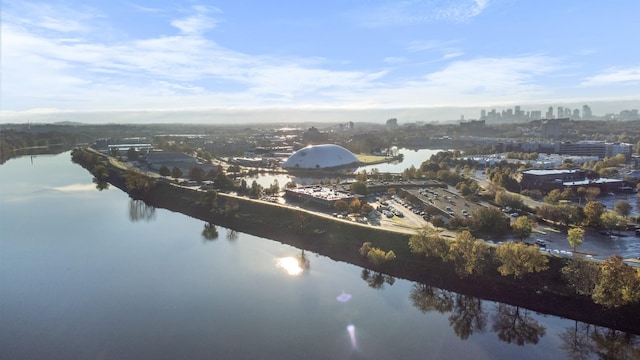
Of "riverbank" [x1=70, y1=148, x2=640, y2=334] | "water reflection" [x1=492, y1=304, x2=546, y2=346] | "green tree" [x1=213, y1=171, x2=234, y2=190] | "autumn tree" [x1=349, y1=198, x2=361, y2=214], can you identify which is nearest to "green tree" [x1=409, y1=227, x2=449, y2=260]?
"riverbank" [x1=70, y1=148, x2=640, y2=334]

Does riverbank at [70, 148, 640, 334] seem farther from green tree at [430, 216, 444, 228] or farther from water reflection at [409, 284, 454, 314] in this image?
green tree at [430, 216, 444, 228]

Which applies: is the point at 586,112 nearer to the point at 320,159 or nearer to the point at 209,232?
the point at 320,159

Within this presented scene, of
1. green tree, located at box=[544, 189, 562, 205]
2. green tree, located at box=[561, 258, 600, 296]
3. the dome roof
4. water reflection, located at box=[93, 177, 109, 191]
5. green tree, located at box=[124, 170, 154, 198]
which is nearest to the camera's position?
green tree, located at box=[561, 258, 600, 296]

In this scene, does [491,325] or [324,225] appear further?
[324,225]

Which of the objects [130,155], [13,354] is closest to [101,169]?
[130,155]

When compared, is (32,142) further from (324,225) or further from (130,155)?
(324,225)

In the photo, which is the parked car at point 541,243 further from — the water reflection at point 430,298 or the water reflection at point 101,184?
the water reflection at point 101,184

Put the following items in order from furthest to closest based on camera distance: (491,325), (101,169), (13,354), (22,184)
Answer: (101,169) → (22,184) → (491,325) → (13,354)
